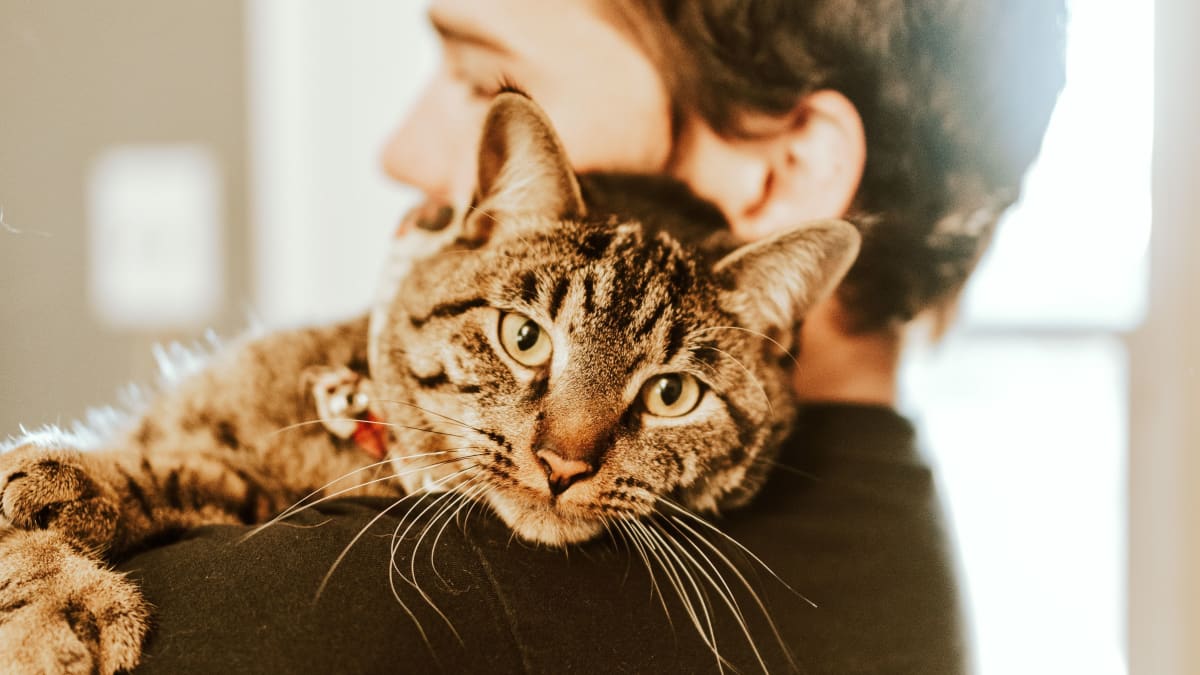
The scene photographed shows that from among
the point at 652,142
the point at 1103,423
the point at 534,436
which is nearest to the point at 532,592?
the point at 534,436

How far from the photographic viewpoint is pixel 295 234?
0.95m

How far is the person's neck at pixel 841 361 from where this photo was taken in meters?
0.91

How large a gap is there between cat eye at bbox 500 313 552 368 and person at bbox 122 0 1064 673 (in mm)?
164

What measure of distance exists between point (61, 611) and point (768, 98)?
85cm

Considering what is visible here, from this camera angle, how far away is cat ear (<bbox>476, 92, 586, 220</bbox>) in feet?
2.64

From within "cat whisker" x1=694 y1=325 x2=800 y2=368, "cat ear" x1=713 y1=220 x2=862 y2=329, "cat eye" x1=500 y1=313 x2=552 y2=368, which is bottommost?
"cat eye" x1=500 y1=313 x2=552 y2=368

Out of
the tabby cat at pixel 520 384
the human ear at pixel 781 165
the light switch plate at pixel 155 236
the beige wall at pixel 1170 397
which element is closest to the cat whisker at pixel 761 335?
the tabby cat at pixel 520 384

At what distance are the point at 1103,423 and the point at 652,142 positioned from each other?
2.26 feet

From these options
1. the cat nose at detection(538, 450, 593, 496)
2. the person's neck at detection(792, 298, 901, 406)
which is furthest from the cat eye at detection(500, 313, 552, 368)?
the person's neck at detection(792, 298, 901, 406)

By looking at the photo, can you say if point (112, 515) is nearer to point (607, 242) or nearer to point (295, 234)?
point (295, 234)

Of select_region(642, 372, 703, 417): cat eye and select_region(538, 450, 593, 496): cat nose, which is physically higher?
select_region(642, 372, 703, 417): cat eye

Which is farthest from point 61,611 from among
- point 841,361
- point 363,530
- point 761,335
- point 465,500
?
point 841,361

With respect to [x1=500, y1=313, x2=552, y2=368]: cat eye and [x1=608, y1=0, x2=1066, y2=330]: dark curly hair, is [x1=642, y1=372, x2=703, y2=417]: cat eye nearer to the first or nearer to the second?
[x1=500, y1=313, x2=552, y2=368]: cat eye

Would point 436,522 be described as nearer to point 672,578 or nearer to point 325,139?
point 672,578
